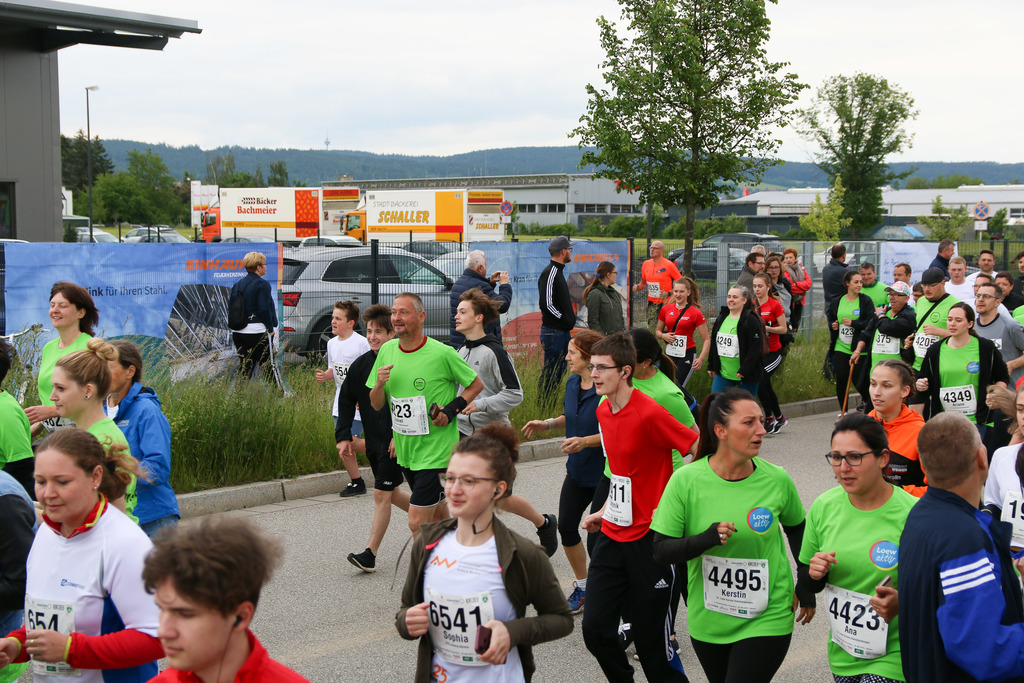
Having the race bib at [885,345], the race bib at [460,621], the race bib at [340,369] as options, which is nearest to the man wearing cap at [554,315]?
the race bib at [340,369]

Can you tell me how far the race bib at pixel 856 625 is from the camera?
3277 mm

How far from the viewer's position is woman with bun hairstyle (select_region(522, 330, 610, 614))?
17.7ft

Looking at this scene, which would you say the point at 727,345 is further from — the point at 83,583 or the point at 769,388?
the point at 83,583

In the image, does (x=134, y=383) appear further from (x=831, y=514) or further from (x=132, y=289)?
(x=132, y=289)

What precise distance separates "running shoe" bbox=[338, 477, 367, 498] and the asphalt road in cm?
12

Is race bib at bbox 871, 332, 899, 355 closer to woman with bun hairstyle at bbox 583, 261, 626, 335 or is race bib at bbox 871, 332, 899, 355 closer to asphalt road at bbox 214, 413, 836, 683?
asphalt road at bbox 214, 413, 836, 683

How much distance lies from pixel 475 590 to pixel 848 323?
908cm

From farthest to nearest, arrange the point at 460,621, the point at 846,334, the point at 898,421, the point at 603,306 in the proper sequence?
1. the point at 603,306
2. the point at 846,334
3. the point at 898,421
4. the point at 460,621

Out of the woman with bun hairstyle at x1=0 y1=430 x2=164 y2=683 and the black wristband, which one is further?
the black wristband

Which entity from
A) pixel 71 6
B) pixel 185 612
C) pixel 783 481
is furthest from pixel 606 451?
pixel 71 6

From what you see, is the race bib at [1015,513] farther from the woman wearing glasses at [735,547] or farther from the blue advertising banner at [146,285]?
the blue advertising banner at [146,285]

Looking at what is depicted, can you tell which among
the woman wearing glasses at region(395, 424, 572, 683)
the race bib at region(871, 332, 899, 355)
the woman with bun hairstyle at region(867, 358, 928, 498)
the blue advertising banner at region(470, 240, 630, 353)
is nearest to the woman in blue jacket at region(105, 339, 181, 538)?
the woman wearing glasses at region(395, 424, 572, 683)

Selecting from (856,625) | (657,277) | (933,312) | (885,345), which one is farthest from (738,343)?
(856,625)

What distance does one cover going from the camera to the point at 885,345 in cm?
946
